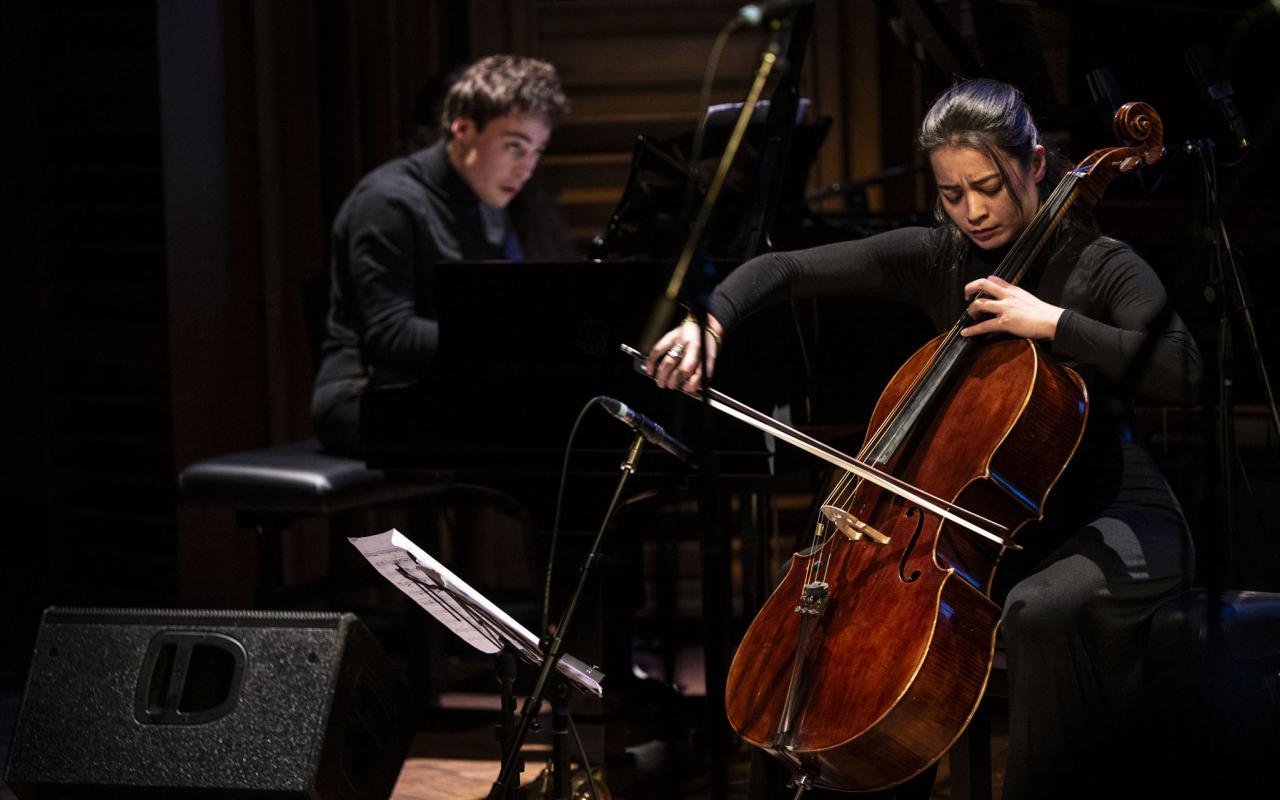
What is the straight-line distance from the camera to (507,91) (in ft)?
11.0

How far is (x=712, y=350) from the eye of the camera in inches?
89.0

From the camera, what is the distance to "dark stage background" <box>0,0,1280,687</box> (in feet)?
13.6

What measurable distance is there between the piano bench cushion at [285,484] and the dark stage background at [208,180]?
0.79m

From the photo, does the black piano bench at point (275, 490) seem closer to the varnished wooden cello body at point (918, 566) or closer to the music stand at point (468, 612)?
the music stand at point (468, 612)

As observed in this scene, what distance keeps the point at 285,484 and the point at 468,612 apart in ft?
4.14

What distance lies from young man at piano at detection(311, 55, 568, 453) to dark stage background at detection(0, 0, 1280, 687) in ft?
2.03

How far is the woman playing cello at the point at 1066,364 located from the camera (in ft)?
6.69

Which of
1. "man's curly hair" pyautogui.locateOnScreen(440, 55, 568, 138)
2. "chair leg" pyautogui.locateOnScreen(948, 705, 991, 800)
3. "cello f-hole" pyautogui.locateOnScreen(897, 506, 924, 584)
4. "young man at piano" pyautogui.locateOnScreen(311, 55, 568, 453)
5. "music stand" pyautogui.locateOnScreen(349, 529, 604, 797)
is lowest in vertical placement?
"chair leg" pyautogui.locateOnScreen(948, 705, 991, 800)

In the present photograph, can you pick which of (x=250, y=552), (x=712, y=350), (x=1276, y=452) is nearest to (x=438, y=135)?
(x=250, y=552)

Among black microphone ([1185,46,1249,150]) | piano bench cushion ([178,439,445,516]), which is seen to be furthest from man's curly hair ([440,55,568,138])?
black microphone ([1185,46,1249,150])

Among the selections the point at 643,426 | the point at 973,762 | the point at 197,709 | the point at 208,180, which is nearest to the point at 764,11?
the point at 643,426

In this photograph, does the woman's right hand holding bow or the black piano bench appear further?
the black piano bench

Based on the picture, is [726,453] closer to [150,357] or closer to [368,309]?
[368,309]

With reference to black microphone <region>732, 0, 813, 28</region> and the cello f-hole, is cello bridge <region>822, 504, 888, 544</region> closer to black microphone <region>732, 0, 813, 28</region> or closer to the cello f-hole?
the cello f-hole
